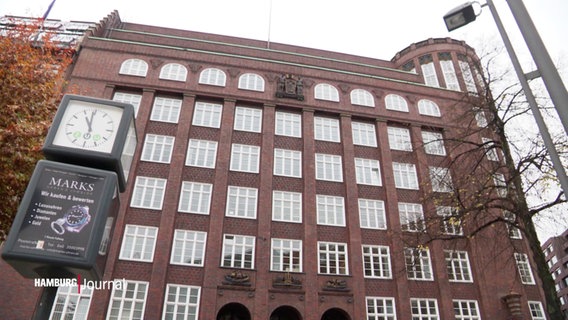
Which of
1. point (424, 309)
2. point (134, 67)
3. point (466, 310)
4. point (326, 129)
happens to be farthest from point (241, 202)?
point (466, 310)

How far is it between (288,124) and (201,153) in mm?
7452

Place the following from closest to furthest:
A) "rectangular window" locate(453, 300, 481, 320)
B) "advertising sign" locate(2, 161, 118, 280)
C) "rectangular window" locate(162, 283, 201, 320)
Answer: "advertising sign" locate(2, 161, 118, 280), "rectangular window" locate(162, 283, 201, 320), "rectangular window" locate(453, 300, 481, 320)

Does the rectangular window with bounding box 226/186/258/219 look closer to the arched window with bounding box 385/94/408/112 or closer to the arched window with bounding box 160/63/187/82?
the arched window with bounding box 160/63/187/82

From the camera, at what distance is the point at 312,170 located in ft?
97.4

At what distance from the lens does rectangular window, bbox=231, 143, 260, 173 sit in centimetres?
2888

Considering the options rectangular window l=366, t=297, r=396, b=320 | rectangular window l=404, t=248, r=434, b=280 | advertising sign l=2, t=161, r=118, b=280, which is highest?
rectangular window l=404, t=248, r=434, b=280

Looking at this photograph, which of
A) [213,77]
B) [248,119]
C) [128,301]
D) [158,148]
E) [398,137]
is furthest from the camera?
[398,137]

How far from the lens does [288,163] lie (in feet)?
98.1

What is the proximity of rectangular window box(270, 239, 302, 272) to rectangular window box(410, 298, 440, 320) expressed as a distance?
312 inches

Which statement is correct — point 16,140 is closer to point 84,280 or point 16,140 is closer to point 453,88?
point 84,280

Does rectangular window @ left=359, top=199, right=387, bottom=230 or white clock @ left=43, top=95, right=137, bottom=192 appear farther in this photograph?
rectangular window @ left=359, top=199, right=387, bottom=230

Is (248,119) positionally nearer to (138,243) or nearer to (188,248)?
(188,248)

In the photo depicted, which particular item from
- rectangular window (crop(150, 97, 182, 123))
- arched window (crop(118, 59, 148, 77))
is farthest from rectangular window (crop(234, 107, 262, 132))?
arched window (crop(118, 59, 148, 77))

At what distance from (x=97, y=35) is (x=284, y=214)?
23314 millimetres
